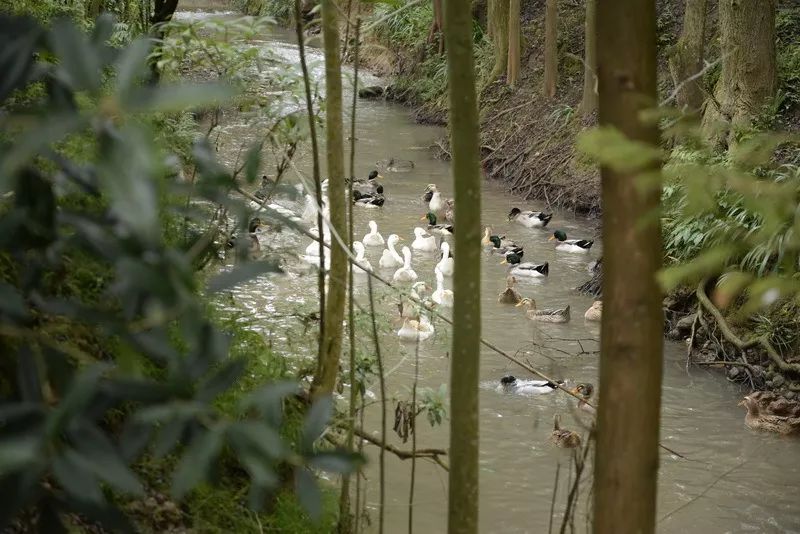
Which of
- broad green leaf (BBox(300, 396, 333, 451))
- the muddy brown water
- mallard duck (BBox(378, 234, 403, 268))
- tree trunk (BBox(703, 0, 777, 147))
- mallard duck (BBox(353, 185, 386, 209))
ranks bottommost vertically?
the muddy brown water

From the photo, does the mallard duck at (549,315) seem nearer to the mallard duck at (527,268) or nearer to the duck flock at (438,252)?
the duck flock at (438,252)

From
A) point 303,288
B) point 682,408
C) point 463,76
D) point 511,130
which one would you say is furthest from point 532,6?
point 463,76

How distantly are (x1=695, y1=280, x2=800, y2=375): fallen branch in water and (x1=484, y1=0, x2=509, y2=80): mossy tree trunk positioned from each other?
10.5 metres

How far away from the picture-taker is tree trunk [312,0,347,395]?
3.80 meters

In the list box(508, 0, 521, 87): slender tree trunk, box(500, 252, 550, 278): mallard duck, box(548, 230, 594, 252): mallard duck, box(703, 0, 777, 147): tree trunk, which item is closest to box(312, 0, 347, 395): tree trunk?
box(500, 252, 550, 278): mallard duck

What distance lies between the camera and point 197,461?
4.53 ft

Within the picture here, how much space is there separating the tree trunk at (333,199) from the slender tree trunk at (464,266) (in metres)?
1.19

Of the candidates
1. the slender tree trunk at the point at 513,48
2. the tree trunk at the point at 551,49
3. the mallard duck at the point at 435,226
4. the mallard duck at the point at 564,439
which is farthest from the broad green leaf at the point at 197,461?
the slender tree trunk at the point at 513,48

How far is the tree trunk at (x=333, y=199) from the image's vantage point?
3.80 metres

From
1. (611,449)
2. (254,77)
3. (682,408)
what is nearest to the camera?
(611,449)

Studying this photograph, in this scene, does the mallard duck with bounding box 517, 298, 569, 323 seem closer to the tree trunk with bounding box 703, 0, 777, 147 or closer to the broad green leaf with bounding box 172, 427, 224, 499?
the tree trunk with bounding box 703, 0, 777, 147

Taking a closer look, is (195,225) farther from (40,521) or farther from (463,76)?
(40,521)

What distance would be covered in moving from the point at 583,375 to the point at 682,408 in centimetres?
93

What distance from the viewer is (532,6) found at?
21.4m
